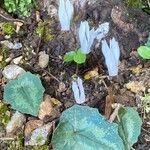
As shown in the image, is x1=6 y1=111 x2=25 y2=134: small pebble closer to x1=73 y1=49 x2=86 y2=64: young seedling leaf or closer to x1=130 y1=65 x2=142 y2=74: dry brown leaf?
x1=73 y1=49 x2=86 y2=64: young seedling leaf

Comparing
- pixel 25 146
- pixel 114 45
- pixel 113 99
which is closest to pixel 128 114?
pixel 113 99

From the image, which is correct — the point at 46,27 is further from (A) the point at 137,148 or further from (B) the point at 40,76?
(A) the point at 137,148

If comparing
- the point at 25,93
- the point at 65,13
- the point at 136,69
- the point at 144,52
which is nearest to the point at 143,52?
the point at 144,52

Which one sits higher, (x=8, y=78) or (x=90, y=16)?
(x=90, y=16)

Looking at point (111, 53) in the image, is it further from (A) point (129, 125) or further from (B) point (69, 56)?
(A) point (129, 125)

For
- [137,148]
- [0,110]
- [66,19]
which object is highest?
[66,19]

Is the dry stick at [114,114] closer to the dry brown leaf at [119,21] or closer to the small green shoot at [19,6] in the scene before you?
A: the dry brown leaf at [119,21]

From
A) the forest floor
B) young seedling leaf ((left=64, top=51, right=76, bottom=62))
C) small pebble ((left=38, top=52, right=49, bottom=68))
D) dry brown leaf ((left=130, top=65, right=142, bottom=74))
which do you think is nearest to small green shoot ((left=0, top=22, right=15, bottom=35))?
the forest floor
